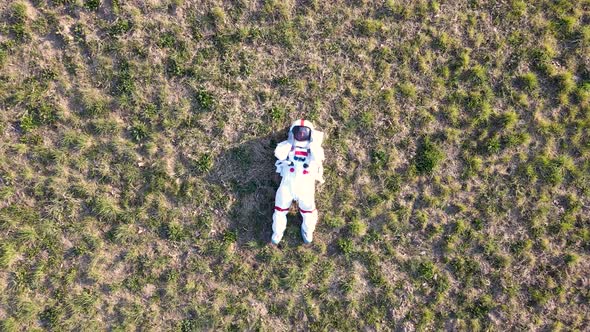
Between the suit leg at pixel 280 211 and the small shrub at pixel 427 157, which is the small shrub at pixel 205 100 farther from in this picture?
the small shrub at pixel 427 157

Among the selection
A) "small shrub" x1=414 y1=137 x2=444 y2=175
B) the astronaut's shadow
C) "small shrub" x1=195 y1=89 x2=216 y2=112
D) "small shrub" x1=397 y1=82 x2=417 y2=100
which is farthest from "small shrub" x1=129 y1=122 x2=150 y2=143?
"small shrub" x1=414 y1=137 x2=444 y2=175

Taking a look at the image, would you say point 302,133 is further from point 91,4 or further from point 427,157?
point 91,4

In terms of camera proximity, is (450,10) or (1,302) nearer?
(1,302)

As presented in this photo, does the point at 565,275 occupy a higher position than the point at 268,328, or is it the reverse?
the point at 565,275

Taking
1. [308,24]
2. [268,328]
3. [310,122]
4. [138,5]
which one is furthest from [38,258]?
[308,24]

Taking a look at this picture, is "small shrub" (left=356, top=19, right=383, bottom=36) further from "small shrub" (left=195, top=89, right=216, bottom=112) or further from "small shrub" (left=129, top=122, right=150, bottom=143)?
"small shrub" (left=129, top=122, right=150, bottom=143)

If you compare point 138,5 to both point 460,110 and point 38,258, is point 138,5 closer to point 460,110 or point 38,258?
point 38,258
